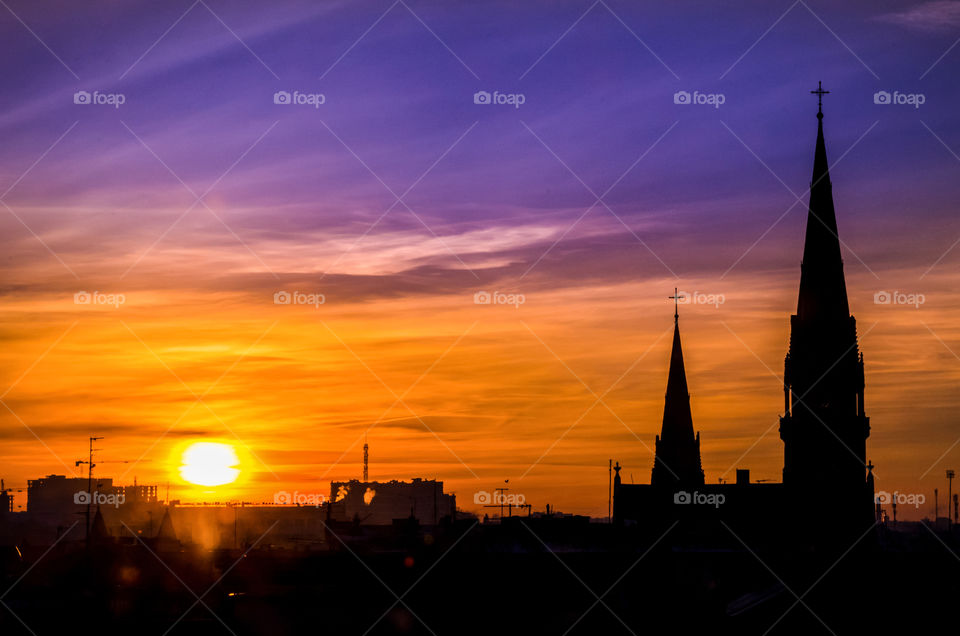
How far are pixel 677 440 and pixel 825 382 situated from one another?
63.9ft

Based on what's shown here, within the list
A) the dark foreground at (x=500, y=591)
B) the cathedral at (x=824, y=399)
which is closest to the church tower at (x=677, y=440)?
the cathedral at (x=824, y=399)

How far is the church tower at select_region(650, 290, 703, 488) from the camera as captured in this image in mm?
109062

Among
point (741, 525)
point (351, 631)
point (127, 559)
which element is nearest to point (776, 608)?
point (351, 631)

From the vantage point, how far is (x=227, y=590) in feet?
212

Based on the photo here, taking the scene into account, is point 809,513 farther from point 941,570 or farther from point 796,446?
point 941,570

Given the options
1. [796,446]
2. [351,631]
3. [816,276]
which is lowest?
[351,631]

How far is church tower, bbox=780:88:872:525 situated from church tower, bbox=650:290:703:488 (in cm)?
1628

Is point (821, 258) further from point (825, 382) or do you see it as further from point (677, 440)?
point (677, 440)

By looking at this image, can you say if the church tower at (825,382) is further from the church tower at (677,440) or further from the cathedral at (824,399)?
the church tower at (677,440)

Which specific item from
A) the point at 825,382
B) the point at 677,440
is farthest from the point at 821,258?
the point at 677,440

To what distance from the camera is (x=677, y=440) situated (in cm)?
10894

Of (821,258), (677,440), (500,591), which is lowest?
(500,591)

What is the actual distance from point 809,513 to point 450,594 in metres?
41.2

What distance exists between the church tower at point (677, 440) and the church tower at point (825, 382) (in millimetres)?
16276
